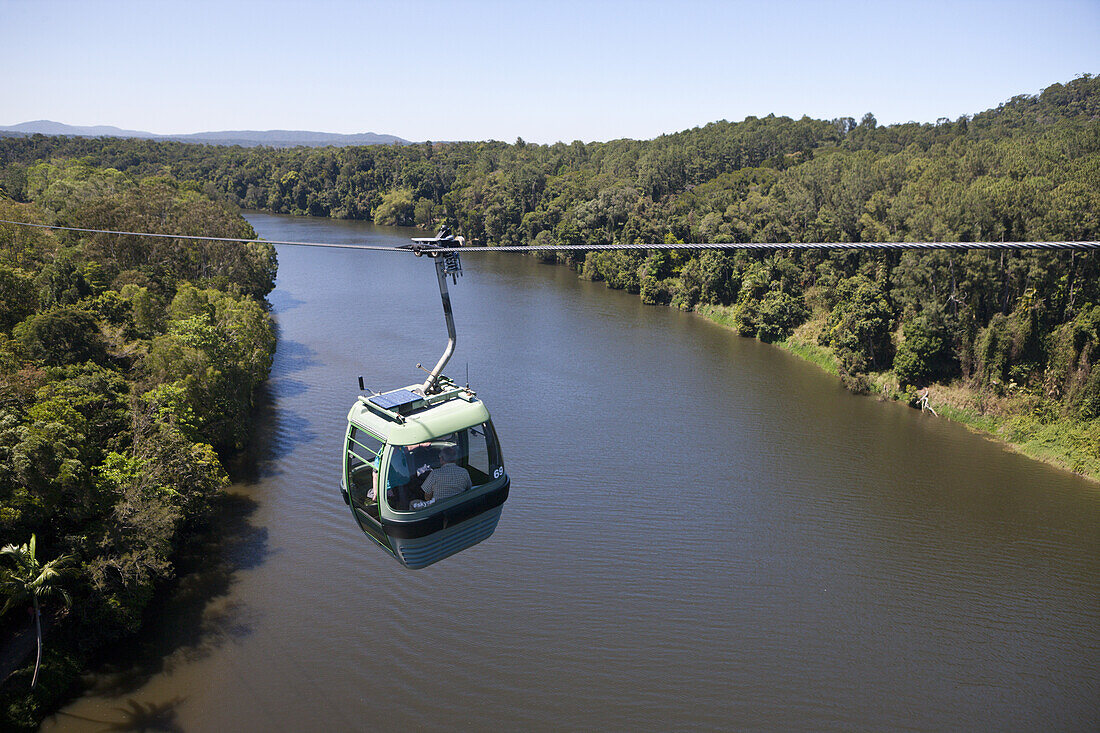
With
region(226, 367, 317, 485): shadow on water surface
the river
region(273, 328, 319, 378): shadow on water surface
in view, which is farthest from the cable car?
region(273, 328, 319, 378): shadow on water surface

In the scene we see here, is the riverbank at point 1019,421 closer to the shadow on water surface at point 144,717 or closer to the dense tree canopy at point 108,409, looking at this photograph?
the dense tree canopy at point 108,409

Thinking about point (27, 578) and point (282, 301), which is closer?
point (27, 578)

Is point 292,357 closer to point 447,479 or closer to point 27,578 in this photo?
point 27,578

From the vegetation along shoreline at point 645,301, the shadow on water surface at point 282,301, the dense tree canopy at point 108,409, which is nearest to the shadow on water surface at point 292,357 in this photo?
the vegetation along shoreline at point 645,301

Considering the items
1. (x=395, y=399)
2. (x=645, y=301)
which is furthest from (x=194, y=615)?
(x=645, y=301)

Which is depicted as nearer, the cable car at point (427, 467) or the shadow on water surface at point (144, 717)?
the cable car at point (427, 467)
